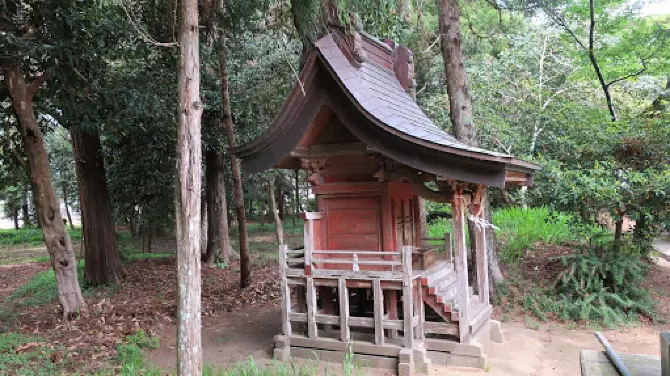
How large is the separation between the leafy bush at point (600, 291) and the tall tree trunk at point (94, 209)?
1040cm

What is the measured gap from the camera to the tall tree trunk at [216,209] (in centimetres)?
1489

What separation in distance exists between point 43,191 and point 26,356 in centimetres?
327

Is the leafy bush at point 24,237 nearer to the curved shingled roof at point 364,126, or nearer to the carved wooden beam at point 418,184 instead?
the curved shingled roof at point 364,126

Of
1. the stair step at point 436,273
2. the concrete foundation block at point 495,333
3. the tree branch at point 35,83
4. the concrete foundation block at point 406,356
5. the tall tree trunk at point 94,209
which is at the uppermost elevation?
the tree branch at point 35,83

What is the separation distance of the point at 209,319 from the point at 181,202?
19.4 ft

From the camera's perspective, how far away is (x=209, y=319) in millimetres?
9445

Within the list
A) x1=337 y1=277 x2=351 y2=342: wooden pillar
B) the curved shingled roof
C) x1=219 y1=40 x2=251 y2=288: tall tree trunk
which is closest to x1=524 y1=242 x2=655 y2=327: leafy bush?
the curved shingled roof

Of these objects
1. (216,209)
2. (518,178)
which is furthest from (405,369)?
(216,209)

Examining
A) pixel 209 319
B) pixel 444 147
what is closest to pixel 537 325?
pixel 444 147

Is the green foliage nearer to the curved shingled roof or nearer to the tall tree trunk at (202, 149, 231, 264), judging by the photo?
the curved shingled roof

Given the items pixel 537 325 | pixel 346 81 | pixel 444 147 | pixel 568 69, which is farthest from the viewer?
pixel 568 69

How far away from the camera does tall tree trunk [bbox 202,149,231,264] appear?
1489 centimetres

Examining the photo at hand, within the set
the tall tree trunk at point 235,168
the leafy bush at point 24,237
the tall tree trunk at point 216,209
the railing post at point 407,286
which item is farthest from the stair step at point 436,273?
the leafy bush at point 24,237

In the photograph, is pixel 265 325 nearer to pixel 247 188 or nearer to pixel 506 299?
pixel 506 299
